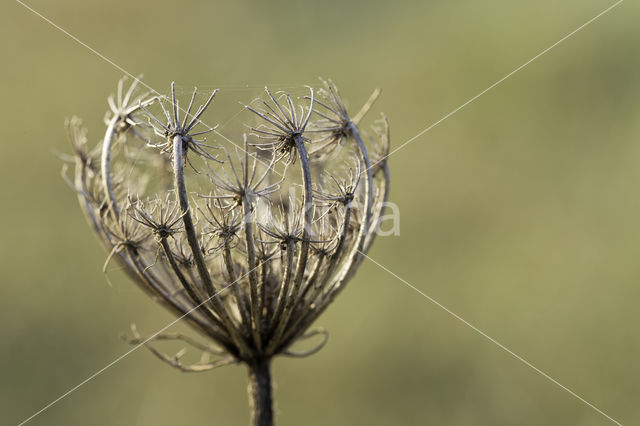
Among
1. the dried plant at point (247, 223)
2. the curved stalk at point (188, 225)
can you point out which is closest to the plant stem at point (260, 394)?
the dried plant at point (247, 223)

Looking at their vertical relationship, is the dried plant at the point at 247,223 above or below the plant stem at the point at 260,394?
above

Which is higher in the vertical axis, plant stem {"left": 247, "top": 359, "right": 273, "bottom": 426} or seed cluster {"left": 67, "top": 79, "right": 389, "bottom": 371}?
seed cluster {"left": 67, "top": 79, "right": 389, "bottom": 371}

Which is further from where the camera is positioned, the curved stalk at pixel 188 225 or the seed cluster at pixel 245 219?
the seed cluster at pixel 245 219

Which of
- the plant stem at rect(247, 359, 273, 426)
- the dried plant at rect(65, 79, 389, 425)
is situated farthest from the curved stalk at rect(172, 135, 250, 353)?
the plant stem at rect(247, 359, 273, 426)

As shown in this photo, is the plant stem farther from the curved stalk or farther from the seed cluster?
the curved stalk

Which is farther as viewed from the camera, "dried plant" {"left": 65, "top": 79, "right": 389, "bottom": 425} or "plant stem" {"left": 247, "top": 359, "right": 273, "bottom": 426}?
"plant stem" {"left": 247, "top": 359, "right": 273, "bottom": 426}

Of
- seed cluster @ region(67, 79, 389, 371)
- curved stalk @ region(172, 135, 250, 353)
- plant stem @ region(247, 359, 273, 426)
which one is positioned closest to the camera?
curved stalk @ region(172, 135, 250, 353)

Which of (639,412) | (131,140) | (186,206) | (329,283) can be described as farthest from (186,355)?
(639,412)

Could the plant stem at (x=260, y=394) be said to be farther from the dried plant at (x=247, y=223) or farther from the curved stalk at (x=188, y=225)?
the curved stalk at (x=188, y=225)
